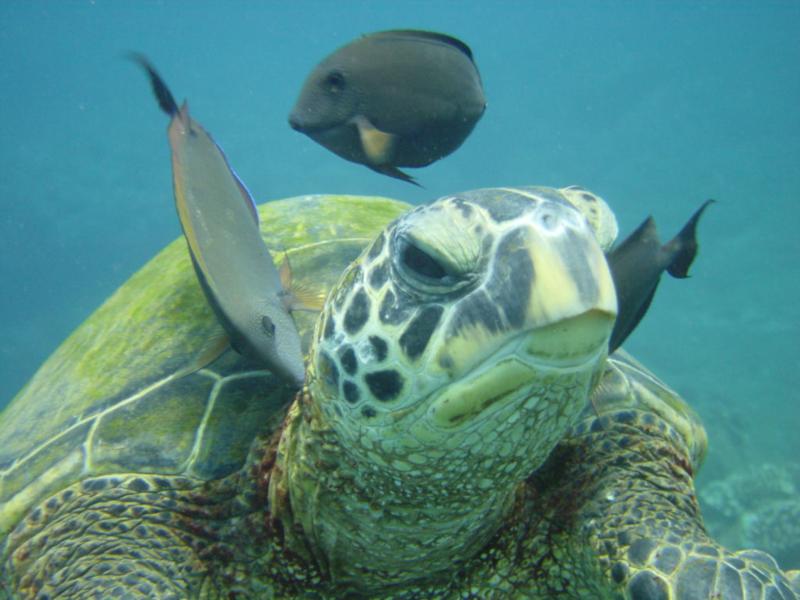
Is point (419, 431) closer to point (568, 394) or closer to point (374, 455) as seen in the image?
point (374, 455)

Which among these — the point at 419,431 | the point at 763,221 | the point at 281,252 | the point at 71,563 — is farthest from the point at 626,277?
the point at 763,221

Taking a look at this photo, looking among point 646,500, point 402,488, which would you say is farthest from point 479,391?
point 646,500

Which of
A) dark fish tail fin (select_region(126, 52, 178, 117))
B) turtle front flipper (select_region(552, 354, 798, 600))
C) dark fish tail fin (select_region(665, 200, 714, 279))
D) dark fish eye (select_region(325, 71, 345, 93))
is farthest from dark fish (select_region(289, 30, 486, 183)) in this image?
turtle front flipper (select_region(552, 354, 798, 600))

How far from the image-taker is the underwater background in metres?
18.3

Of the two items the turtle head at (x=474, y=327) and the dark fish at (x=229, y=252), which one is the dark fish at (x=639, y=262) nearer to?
the turtle head at (x=474, y=327)

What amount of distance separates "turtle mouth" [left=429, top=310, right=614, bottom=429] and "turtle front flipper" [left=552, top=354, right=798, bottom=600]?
451mm

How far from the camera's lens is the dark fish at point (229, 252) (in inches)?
65.6

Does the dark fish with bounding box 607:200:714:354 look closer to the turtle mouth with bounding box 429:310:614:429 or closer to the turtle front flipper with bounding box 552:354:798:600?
the turtle front flipper with bounding box 552:354:798:600

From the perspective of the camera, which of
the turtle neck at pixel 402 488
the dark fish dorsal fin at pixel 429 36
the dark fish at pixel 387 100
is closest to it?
the turtle neck at pixel 402 488

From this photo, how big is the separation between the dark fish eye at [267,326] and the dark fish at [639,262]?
102 cm

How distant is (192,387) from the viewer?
86.0 inches

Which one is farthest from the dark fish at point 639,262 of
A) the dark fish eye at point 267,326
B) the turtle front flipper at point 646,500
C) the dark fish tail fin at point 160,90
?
the dark fish tail fin at point 160,90

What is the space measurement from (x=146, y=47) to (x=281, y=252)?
9458cm

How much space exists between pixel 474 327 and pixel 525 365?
0.40ft
